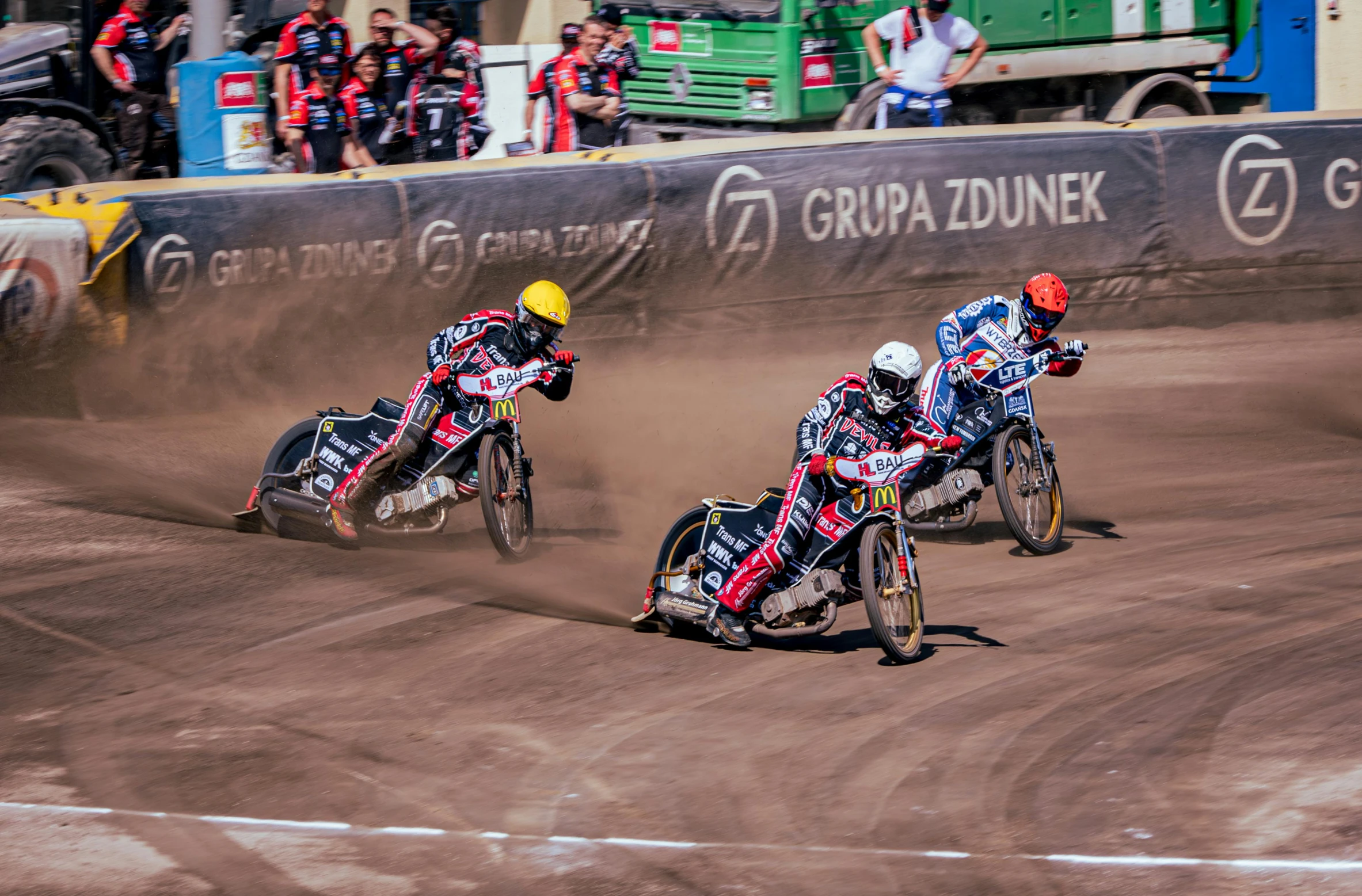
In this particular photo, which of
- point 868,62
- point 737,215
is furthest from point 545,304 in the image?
point 868,62

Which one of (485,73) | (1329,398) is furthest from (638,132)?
(1329,398)

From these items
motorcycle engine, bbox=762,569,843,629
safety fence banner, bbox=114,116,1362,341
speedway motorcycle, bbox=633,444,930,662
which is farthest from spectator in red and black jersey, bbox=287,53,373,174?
motorcycle engine, bbox=762,569,843,629

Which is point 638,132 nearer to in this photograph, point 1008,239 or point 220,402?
point 1008,239

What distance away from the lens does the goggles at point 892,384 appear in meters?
8.45

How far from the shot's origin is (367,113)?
15.4m

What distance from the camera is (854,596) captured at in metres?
8.39

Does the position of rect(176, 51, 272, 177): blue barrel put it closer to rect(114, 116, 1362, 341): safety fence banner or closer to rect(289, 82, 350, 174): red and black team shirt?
rect(289, 82, 350, 174): red and black team shirt

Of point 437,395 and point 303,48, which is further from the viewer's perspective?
point 303,48

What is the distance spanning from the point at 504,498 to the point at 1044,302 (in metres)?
3.98

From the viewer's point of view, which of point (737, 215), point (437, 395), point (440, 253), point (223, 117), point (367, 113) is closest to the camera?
point (437, 395)

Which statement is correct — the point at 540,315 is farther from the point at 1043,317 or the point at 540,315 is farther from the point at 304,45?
the point at 304,45

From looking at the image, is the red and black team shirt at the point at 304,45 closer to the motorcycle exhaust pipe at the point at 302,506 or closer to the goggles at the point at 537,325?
the goggles at the point at 537,325

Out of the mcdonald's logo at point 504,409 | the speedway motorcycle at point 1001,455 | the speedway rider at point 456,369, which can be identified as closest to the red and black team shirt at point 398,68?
the speedway rider at point 456,369

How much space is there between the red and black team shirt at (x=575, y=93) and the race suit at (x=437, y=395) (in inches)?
262
